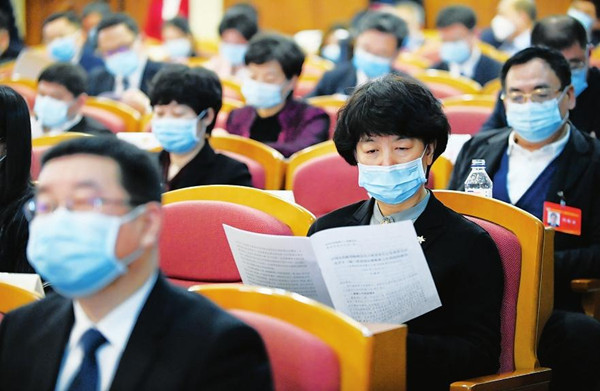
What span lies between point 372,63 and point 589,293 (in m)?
3.15

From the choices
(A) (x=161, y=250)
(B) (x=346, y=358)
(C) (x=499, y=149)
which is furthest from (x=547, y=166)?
(B) (x=346, y=358)

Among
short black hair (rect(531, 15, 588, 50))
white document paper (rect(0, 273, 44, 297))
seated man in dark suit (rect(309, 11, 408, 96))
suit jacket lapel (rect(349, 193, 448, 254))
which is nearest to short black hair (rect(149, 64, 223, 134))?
short black hair (rect(531, 15, 588, 50))

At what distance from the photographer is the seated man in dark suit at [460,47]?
739 cm

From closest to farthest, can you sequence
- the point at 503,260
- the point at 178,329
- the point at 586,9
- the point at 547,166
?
the point at 178,329
the point at 503,260
the point at 547,166
the point at 586,9

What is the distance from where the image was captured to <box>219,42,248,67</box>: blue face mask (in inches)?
309

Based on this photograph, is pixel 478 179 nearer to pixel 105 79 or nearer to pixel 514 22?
pixel 105 79

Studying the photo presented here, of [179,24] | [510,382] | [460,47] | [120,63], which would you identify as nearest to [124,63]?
[120,63]

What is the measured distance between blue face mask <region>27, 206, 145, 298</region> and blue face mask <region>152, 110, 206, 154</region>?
2.26 metres

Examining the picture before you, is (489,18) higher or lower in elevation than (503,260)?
lower

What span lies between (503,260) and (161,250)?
100 cm

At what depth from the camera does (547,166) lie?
3490 millimetres

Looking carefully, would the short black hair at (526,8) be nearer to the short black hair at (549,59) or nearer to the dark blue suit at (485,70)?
the dark blue suit at (485,70)

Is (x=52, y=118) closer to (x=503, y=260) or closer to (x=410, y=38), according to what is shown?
(x=503, y=260)

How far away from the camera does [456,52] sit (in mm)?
7707
